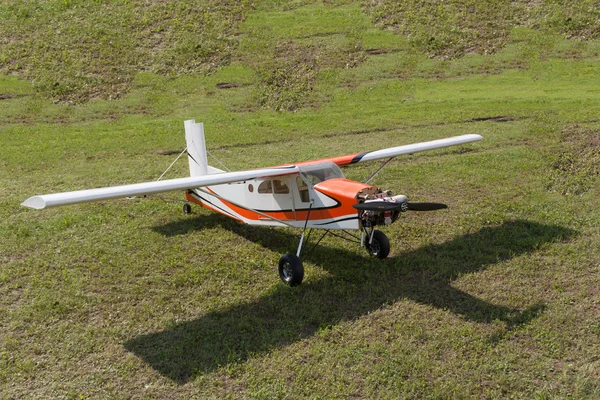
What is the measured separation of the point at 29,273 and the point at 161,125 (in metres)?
14.8

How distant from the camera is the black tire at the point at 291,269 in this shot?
11.2 m

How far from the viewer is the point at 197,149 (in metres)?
15.6

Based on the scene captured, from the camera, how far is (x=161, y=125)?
2623cm

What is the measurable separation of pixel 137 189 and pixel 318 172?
151 inches

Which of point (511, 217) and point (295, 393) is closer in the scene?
point (295, 393)

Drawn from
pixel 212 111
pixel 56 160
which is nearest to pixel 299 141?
pixel 212 111

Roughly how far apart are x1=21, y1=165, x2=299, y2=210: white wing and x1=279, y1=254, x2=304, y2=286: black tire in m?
1.76

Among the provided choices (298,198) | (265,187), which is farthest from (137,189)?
(298,198)

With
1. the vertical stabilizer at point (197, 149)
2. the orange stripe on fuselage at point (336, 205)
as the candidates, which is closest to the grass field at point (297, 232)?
the orange stripe on fuselage at point (336, 205)

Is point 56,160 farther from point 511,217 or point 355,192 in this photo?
point 511,217

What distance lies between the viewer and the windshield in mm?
11891

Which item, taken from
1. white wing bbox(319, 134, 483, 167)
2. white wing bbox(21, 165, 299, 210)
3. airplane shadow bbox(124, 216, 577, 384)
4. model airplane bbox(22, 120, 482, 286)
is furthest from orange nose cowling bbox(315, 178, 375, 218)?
airplane shadow bbox(124, 216, 577, 384)

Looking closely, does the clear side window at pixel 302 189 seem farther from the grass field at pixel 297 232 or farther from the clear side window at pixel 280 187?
the grass field at pixel 297 232

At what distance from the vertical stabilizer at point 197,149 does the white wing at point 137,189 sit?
4.29m
